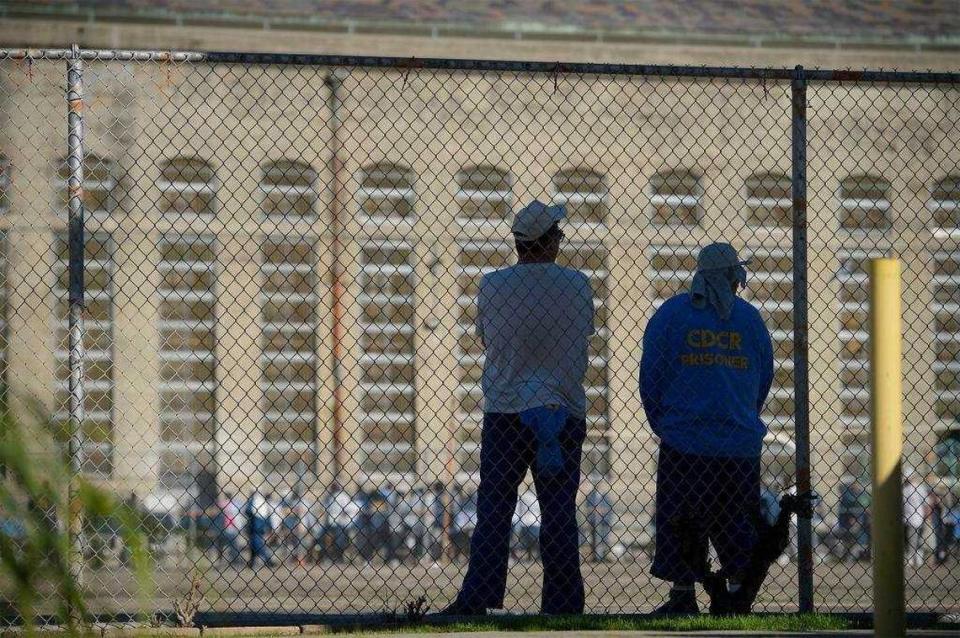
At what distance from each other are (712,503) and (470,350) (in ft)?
57.3

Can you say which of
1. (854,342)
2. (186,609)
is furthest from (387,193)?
(186,609)

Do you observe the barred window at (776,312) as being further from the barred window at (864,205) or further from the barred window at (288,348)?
the barred window at (288,348)

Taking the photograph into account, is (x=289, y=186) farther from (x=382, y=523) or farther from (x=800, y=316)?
(x=800, y=316)

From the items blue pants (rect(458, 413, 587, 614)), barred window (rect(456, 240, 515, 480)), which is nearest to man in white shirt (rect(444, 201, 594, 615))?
blue pants (rect(458, 413, 587, 614))

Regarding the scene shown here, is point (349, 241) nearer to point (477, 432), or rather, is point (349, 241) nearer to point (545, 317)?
point (477, 432)

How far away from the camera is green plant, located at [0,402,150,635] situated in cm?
216

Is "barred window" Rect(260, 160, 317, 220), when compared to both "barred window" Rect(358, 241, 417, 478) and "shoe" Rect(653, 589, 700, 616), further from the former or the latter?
"shoe" Rect(653, 589, 700, 616)

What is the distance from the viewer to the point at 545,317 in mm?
6336

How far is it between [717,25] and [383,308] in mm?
7270

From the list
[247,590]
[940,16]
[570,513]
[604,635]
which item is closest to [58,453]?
[604,635]

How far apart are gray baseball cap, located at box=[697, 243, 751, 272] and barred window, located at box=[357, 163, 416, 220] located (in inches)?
658

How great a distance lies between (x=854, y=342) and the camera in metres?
24.3

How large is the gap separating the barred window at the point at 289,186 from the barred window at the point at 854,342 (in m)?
7.39

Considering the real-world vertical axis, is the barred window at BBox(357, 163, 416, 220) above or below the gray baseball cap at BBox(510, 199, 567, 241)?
above
